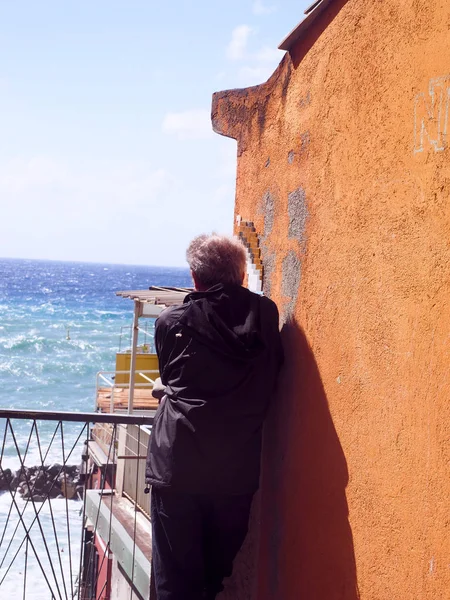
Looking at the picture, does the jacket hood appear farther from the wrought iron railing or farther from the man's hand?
the wrought iron railing

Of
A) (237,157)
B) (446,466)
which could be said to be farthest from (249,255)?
(446,466)

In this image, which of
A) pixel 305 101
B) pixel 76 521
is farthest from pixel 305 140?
pixel 76 521

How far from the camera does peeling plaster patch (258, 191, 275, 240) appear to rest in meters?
3.66

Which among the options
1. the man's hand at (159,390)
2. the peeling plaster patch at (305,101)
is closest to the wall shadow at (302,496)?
the man's hand at (159,390)

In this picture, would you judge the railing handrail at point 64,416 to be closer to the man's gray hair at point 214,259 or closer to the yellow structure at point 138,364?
the man's gray hair at point 214,259

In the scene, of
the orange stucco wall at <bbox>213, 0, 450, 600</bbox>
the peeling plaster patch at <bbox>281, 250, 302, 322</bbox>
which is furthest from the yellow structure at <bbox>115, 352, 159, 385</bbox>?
the peeling plaster patch at <bbox>281, 250, 302, 322</bbox>

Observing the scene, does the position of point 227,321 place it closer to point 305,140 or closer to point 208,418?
point 208,418

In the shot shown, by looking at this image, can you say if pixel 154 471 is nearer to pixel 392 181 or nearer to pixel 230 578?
pixel 230 578

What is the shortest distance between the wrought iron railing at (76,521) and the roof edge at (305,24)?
1.97 meters

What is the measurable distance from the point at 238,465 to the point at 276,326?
61 centimetres

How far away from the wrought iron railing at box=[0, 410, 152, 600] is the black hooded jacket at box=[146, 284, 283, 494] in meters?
0.79

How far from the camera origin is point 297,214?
11.0 ft

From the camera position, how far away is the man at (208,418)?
10.1ft

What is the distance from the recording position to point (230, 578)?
12.2ft
